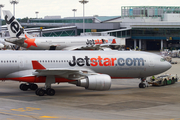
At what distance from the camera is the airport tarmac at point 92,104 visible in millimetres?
19312

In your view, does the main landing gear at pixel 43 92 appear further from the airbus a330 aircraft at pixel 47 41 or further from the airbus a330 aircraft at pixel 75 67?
the airbus a330 aircraft at pixel 47 41

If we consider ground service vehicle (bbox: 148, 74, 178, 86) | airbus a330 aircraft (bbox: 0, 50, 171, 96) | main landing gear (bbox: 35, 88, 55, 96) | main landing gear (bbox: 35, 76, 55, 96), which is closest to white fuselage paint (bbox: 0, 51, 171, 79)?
airbus a330 aircraft (bbox: 0, 50, 171, 96)

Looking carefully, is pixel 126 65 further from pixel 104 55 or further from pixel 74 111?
pixel 74 111

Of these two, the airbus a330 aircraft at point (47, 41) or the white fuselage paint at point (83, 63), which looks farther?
the airbus a330 aircraft at point (47, 41)

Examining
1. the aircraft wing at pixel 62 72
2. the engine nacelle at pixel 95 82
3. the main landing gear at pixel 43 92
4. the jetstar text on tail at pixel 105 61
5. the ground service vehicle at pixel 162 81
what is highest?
the jetstar text on tail at pixel 105 61

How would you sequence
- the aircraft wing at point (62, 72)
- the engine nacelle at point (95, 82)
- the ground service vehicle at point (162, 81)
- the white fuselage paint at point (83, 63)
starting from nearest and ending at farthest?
the aircraft wing at point (62, 72)
the engine nacelle at point (95, 82)
the white fuselage paint at point (83, 63)
the ground service vehicle at point (162, 81)

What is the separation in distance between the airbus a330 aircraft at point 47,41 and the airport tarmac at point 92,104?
29.9m

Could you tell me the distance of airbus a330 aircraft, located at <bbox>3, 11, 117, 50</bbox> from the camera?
60969mm

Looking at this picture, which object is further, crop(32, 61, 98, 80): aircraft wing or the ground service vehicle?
the ground service vehicle

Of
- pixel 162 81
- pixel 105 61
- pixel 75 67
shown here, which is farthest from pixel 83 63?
pixel 162 81

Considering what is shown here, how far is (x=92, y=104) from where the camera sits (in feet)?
76.9

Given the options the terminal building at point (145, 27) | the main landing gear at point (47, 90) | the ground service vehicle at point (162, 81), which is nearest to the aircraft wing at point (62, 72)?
the main landing gear at point (47, 90)

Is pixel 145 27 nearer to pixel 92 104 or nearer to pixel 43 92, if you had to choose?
Answer: pixel 43 92

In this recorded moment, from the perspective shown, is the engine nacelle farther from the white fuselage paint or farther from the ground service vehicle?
the ground service vehicle
